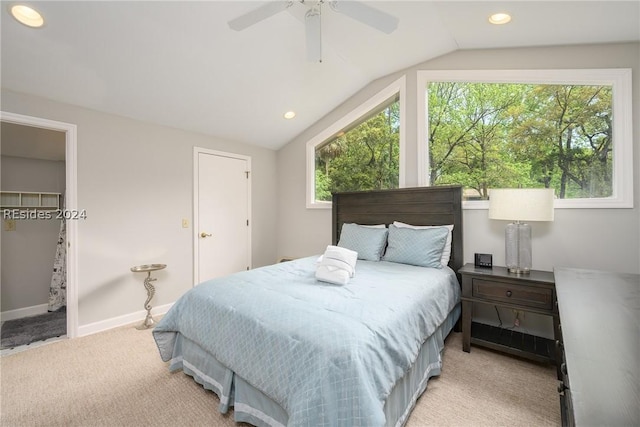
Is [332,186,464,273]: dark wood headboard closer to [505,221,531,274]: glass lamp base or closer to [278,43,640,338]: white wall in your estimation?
[278,43,640,338]: white wall

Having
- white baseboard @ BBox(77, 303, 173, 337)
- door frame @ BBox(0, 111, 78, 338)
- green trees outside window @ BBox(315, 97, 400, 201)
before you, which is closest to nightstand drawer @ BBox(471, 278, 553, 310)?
green trees outside window @ BBox(315, 97, 400, 201)

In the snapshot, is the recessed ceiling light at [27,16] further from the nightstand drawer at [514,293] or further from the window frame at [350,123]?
the nightstand drawer at [514,293]

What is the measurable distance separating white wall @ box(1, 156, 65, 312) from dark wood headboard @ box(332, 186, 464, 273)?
370 centimetres

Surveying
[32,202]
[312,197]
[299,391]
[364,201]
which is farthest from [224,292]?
[32,202]

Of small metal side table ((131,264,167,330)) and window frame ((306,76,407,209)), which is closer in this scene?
small metal side table ((131,264,167,330))

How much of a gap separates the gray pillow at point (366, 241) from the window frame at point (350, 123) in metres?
0.69

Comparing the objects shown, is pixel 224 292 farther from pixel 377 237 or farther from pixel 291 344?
pixel 377 237

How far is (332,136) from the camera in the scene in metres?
4.29

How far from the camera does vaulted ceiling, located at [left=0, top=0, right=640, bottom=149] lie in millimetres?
2184

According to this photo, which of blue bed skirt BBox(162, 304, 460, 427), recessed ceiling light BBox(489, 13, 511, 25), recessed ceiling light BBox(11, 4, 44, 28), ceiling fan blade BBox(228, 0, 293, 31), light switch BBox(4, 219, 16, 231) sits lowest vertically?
blue bed skirt BBox(162, 304, 460, 427)

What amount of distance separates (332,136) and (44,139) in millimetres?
3473

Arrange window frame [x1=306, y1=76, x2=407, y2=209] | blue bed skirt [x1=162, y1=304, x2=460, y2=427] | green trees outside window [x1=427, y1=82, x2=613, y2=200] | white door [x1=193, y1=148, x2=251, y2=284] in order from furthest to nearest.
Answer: white door [x1=193, y1=148, x2=251, y2=284] < window frame [x1=306, y1=76, x2=407, y2=209] < green trees outside window [x1=427, y1=82, x2=613, y2=200] < blue bed skirt [x1=162, y1=304, x2=460, y2=427]

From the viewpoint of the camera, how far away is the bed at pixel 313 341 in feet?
4.17

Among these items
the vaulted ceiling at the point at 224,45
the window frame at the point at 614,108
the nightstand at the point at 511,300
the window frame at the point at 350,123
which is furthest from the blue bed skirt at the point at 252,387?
the vaulted ceiling at the point at 224,45
